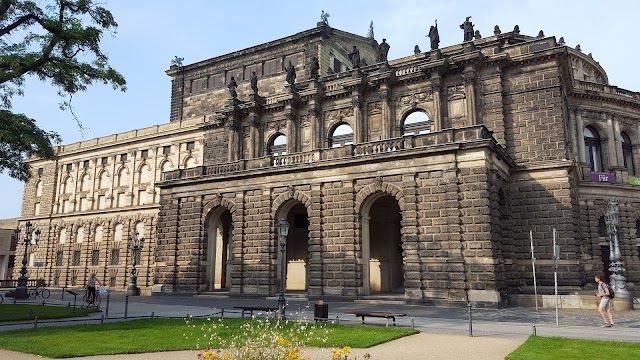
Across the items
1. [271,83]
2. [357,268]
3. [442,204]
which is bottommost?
[357,268]

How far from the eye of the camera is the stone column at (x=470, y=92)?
30234mm

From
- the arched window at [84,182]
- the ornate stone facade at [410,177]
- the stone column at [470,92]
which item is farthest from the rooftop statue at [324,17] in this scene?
the arched window at [84,182]

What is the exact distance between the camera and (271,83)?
4422 centimetres

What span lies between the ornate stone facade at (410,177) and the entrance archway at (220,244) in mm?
103

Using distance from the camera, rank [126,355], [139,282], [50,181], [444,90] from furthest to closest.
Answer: [50,181] < [139,282] < [444,90] < [126,355]

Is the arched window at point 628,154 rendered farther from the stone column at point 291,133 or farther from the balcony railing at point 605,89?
the stone column at point 291,133

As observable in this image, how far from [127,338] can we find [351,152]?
17929mm

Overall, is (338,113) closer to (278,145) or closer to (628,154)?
(278,145)

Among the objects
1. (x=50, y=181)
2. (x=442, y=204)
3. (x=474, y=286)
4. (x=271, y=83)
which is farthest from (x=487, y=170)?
(x=50, y=181)

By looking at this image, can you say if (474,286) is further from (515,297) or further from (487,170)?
(487,170)

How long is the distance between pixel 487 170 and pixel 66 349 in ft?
65.1

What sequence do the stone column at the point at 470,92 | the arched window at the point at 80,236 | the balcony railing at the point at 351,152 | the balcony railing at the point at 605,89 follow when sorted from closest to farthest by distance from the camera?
the balcony railing at the point at 351,152
the stone column at the point at 470,92
the balcony railing at the point at 605,89
the arched window at the point at 80,236

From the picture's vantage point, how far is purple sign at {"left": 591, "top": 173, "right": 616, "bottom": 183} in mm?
34875

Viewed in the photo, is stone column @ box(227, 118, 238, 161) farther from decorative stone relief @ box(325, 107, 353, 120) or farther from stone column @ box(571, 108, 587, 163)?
stone column @ box(571, 108, 587, 163)
